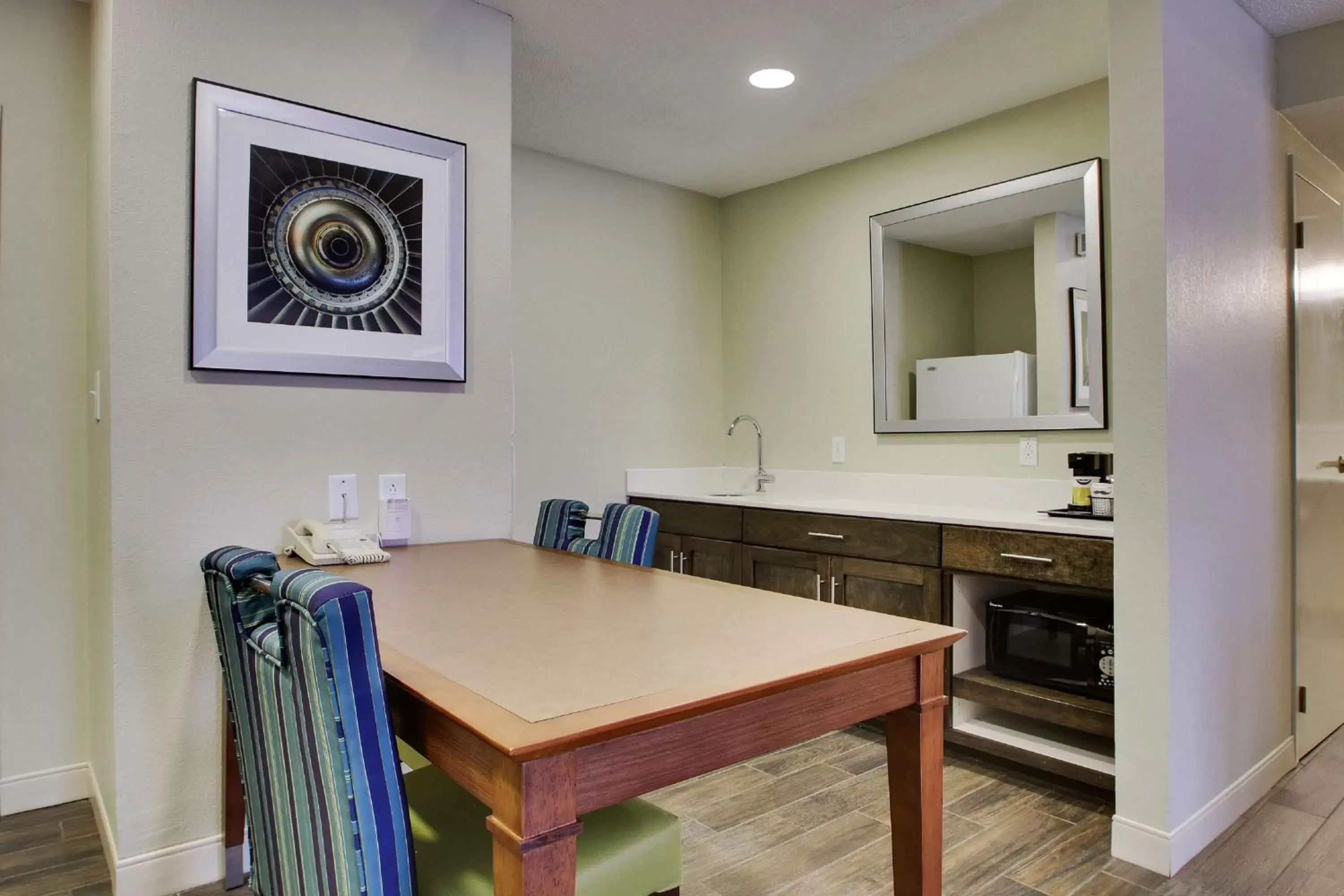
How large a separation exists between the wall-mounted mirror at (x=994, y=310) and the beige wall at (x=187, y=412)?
2.00 m

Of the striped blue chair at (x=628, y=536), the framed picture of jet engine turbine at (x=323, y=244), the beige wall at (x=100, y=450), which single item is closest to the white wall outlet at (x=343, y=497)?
the framed picture of jet engine turbine at (x=323, y=244)

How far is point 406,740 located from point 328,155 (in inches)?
64.9

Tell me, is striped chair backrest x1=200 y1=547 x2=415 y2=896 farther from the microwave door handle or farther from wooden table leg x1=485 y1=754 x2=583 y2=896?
the microwave door handle

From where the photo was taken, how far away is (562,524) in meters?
2.38

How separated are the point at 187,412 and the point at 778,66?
2080 millimetres

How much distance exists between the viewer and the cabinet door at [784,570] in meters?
3.19

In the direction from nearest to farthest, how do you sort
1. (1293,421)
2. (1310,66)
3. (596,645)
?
(596,645)
(1310,66)
(1293,421)

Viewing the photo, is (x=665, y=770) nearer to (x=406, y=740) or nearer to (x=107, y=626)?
(x=406, y=740)

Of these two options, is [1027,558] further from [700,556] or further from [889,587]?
[700,556]

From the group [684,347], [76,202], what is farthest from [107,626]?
[684,347]

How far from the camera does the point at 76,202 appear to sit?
8.05 ft

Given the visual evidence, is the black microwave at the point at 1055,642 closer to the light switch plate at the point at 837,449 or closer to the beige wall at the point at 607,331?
the light switch plate at the point at 837,449

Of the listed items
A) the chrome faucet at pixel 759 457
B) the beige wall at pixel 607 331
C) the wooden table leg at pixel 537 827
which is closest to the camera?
the wooden table leg at pixel 537 827

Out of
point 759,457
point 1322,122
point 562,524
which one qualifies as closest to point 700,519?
point 759,457
